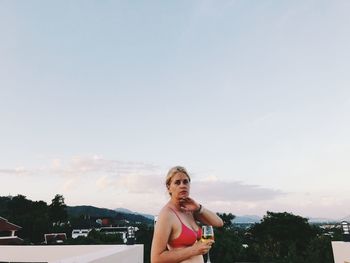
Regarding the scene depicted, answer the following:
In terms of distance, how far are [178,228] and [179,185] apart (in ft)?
0.70

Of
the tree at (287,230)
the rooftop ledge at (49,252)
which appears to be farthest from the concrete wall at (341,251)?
the tree at (287,230)

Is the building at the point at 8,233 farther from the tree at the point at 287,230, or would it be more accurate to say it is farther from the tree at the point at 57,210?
the tree at the point at 57,210

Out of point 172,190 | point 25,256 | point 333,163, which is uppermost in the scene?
point 333,163

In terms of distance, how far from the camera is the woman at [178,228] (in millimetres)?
1415

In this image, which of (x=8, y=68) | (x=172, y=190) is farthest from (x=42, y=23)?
(x=172, y=190)

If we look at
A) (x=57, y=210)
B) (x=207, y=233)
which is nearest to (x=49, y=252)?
(x=207, y=233)

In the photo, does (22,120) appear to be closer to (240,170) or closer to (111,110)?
(111,110)

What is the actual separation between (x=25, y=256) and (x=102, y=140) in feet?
23.6

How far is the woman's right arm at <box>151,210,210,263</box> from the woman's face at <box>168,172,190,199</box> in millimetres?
169

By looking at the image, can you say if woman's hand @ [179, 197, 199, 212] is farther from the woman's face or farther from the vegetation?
the vegetation

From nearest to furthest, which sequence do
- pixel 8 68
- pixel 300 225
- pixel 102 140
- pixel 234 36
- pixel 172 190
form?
pixel 172 190, pixel 234 36, pixel 8 68, pixel 102 140, pixel 300 225

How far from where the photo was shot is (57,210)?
6681cm

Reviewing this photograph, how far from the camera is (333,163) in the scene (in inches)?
584

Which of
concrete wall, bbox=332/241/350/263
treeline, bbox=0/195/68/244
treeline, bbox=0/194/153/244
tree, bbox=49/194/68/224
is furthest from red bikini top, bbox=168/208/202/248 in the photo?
tree, bbox=49/194/68/224
